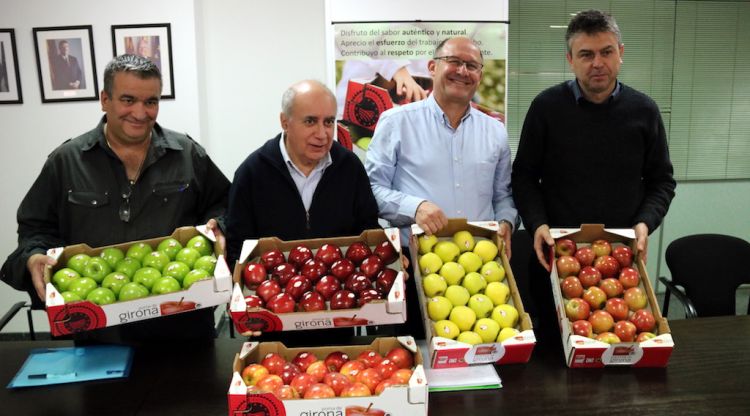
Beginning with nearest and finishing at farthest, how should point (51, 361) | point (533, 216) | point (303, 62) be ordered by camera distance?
point (51, 361)
point (533, 216)
point (303, 62)

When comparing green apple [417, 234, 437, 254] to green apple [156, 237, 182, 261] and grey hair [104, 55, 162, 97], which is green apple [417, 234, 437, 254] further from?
grey hair [104, 55, 162, 97]

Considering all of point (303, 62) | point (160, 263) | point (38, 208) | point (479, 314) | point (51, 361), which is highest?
→ point (303, 62)

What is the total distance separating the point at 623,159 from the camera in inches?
85.2

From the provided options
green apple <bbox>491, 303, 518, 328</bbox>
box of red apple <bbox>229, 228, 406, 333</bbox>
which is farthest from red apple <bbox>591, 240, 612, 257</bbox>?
box of red apple <bbox>229, 228, 406, 333</bbox>

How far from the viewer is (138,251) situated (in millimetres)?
1685

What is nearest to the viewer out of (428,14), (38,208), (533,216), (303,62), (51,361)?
(51,361)

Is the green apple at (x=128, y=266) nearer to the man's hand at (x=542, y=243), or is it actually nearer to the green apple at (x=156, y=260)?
the green apple at (x=156, y=260)

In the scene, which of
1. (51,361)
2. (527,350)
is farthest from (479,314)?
(51,361)

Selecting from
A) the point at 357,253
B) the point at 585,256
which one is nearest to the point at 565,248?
the point at 585,256

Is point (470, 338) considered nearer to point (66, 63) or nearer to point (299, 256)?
point (299, 256)

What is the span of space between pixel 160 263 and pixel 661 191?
186 centimetres

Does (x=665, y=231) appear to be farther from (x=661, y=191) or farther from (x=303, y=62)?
(x=303, y=62)

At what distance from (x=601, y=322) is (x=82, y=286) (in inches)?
57.7

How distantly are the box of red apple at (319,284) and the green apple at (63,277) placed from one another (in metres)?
0.45
